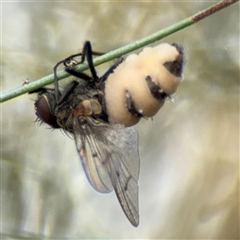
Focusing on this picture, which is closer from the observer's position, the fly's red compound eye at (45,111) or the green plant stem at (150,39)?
the green plant stem at (150,39)

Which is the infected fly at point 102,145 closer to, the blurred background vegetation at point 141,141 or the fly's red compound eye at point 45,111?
the fly's red compound eye at point 45,111

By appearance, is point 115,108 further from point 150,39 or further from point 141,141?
point 141,141

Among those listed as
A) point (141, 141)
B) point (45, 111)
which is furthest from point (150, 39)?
point (141, 141)

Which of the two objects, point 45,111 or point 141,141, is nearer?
point 45,111

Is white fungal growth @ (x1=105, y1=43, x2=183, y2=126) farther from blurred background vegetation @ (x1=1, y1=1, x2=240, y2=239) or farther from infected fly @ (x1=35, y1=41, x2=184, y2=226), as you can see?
blurred background vegetation @ (x1=1, y1=1, x2=240, y2=239)

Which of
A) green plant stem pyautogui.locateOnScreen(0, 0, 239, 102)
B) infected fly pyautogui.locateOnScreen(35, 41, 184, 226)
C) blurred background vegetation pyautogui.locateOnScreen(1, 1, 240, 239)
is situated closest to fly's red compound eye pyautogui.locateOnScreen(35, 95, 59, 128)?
infected fly pyautogui.locateOnScreen(35, 41, 184, 226)

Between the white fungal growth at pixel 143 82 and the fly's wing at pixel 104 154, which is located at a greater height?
the white fungal growth at pixel 143 82

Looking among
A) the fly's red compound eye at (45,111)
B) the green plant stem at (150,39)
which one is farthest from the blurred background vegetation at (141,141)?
the green plant stem at (150,39)

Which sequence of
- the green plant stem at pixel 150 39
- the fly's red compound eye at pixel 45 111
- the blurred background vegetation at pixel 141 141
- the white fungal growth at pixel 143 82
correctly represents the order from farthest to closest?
the blurred background vegetation at pixel 141 141 < the fly's red compound eye at pixel 45 111 < the white fungal growth at pixel 143 82 < the green plant stem at pixel 150 39
